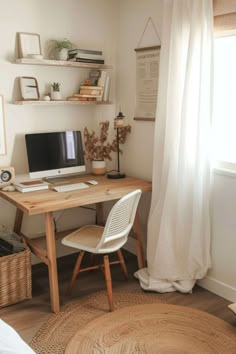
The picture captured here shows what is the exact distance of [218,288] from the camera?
2.74 metres

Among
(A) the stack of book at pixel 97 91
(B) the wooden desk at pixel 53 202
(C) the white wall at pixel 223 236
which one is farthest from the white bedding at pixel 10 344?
(A) the stack of book at pixel 97 91

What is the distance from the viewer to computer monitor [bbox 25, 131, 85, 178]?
288 cm

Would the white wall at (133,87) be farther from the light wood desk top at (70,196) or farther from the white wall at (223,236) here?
the white wall at (223,236)

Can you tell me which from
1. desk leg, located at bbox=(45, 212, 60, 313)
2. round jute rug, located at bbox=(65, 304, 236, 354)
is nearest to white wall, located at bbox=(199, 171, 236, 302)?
round jute rug, located at bbox=(65, 304, 236, 354)

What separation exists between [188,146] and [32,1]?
164 cm

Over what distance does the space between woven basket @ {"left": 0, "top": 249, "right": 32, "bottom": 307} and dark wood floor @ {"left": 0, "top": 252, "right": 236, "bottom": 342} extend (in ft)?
0.19

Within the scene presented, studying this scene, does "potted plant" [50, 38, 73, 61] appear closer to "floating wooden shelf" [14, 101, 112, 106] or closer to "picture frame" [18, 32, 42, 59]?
"picture frame" [18, 32, 42, 59]

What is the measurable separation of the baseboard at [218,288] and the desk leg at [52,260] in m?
1.11

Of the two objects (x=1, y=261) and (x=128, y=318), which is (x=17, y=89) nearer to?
(x=1, y=261)

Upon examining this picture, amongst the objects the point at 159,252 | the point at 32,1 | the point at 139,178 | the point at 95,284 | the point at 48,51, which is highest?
the point at 32,1

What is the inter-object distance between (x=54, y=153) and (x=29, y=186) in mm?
391

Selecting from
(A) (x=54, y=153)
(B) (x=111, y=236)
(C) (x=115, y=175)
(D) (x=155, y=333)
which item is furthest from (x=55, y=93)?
(D) (x=155, y=333)

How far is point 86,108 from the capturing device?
329 cm

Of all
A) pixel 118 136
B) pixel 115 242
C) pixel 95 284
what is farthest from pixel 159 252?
pixel 118 136
